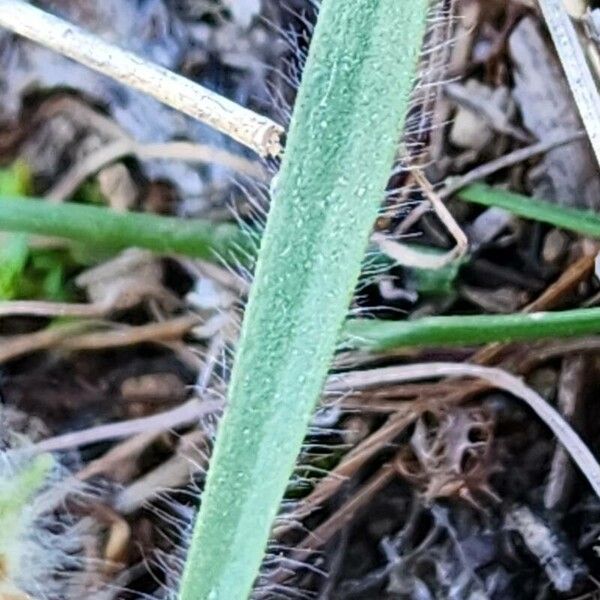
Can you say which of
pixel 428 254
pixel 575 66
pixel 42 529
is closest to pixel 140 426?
pixel 42 529

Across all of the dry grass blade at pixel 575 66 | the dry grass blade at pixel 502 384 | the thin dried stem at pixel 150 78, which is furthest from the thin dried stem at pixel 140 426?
the dry grass blade at pixel 575 66

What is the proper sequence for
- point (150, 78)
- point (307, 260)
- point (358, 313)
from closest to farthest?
point (307, 260), point (150, 78), point (358, 313)

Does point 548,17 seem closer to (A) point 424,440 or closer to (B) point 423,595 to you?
(A) point 424,440

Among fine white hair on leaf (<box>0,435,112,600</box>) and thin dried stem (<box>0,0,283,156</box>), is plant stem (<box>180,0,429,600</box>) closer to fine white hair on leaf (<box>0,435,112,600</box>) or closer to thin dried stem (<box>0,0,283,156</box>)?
thin dried stem (<box>0,0,283,156</box>)

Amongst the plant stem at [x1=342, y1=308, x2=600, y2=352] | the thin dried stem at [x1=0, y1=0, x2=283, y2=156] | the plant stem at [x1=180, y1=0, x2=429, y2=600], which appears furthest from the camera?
the plant stem at [x1=342, y1=308, x2=600, y2=352]

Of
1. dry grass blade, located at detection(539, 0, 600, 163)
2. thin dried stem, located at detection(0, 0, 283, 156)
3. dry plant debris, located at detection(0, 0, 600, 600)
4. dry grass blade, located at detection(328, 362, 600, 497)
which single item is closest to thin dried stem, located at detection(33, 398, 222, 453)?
dry plant debris, located at detection(0, 0, 600, 600)

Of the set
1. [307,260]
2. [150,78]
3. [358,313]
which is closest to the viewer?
[307,260]

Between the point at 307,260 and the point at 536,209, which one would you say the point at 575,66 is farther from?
the point at 307,260
